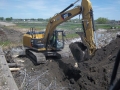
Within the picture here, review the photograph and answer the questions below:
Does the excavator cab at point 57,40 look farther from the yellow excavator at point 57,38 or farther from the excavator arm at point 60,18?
the excavator arm at point 60,18

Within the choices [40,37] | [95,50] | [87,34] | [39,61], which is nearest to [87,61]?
[95,50]

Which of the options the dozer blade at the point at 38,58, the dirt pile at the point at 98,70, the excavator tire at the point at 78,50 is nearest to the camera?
the dirt pile at the point at 98,70

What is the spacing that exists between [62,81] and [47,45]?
381 centimetres

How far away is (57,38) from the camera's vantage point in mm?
12492

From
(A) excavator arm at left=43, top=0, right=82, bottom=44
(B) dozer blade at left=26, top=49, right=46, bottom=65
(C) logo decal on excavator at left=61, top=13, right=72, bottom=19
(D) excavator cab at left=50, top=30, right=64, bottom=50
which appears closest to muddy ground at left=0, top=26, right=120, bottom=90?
(B) dozer blade at left=26, top=49, right=46, bottom=65

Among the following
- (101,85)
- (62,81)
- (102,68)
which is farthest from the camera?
(62,81)

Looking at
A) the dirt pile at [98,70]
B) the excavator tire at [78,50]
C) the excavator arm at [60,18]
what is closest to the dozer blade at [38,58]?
the excavator arm at [60,18]

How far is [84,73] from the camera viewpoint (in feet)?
27.5

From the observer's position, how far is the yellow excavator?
952cm

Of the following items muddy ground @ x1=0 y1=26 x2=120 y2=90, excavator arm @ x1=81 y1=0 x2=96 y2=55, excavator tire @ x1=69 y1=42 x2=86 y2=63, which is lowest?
muddy ground @ x1=0 y1=26 x2=120 y2=90

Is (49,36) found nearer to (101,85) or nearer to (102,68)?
(102,68)

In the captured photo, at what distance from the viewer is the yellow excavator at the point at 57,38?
9.52 m

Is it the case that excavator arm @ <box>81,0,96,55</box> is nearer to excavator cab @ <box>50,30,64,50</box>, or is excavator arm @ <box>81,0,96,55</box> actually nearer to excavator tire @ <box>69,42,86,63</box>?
excavator tire @ <box>69,42,86,63</box>

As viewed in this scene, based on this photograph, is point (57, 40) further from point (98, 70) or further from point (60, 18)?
point (98, 70)
